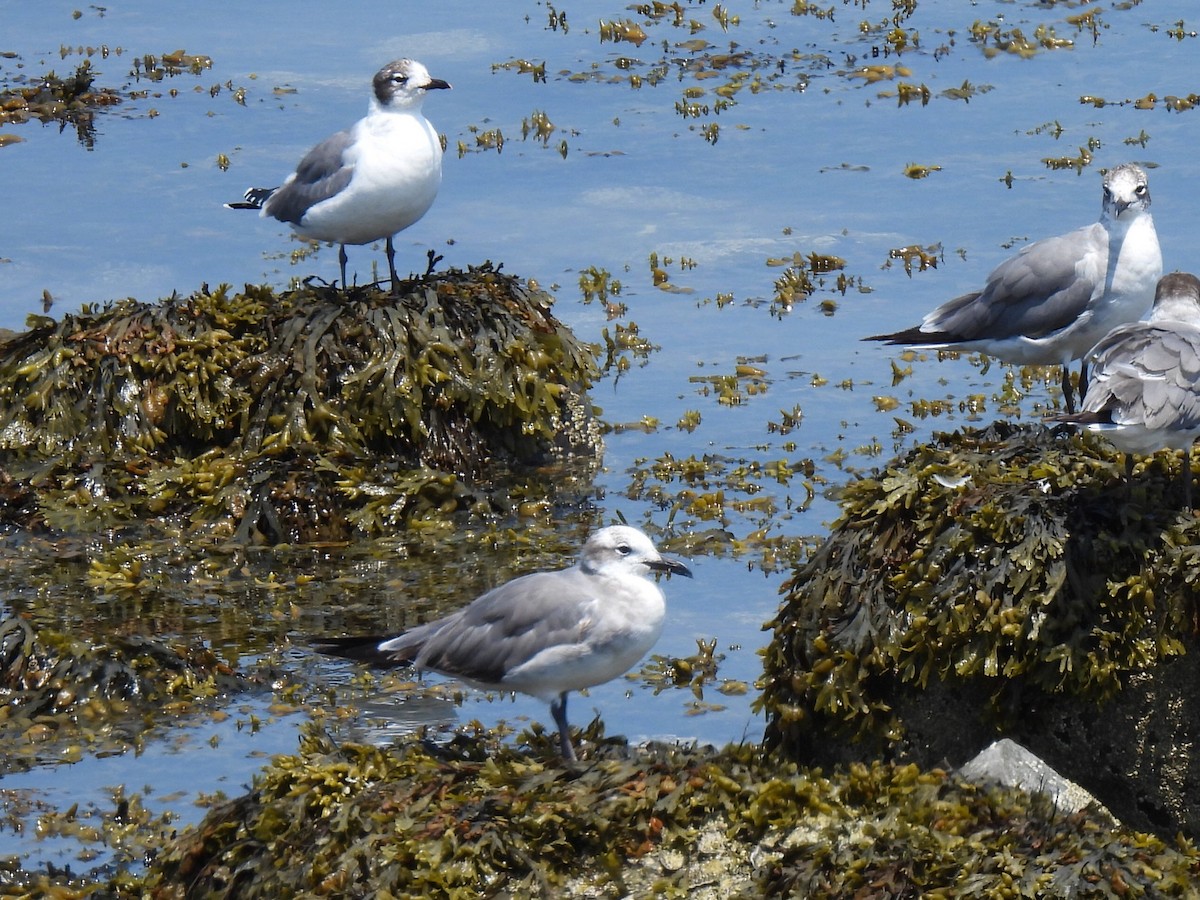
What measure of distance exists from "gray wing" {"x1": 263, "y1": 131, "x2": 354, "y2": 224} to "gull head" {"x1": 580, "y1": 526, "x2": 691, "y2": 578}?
15.8ft

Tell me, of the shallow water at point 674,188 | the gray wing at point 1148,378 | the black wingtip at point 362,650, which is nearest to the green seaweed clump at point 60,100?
the shallow water at point 674,188

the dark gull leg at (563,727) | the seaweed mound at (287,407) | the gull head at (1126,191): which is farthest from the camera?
the seaweed mound at (287,407)

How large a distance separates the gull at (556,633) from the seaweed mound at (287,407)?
339cm

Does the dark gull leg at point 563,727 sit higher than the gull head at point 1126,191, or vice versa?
the gull head at point 1126,191

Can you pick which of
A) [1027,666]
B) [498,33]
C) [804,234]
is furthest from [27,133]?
[1027,666]

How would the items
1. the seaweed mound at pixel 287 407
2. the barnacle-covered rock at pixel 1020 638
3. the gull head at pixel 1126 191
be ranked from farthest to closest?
the seaweed mound at pixel 287 407, the gull head at pixel 1126 191, the barnacle-covered rock at pixel 1020 638

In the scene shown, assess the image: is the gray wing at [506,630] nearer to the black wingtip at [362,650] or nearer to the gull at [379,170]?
the black wingtip at [362,650]

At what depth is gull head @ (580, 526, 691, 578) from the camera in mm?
7008

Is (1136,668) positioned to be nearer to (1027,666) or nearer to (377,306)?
(1027,666)

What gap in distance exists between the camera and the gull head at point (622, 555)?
7.01 metres

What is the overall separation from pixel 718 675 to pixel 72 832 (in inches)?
111

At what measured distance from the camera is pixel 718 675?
28.7 feet

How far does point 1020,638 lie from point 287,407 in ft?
16.8

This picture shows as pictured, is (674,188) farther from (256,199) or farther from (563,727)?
(563,727)
